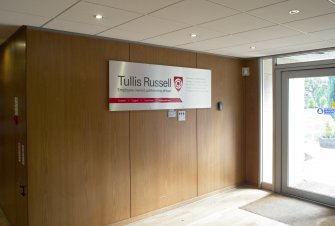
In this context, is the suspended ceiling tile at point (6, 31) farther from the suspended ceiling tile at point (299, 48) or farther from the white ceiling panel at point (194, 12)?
the suspended ceiling tile at point (299, 48)

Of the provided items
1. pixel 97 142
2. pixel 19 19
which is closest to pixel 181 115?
pixel 97 142

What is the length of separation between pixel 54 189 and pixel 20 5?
2037 mm

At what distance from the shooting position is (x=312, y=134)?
4.94 m

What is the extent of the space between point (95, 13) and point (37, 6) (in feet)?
1.60

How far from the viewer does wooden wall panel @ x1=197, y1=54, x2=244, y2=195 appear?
5.03 meters

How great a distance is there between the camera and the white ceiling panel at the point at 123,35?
3.40m

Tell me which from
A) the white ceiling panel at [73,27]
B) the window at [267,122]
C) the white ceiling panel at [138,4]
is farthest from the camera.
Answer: the window at [267,122]

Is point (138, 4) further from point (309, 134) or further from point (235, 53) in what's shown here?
point (309, 134)

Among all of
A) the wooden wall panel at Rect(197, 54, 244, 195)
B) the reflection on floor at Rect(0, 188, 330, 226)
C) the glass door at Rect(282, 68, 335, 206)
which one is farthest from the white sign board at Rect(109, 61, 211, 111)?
the reflection on floor at Rect(0, 188, 330, 226)

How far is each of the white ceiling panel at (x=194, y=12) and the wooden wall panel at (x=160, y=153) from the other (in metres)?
1.34

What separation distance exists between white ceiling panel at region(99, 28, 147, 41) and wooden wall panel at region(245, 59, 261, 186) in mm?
2687

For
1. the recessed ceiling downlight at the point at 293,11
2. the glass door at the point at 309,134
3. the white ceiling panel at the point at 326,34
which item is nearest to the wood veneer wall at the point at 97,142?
the glass door at the point at 309,134

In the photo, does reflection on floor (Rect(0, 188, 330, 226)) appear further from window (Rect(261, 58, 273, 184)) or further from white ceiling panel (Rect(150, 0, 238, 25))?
white ceiling panel (Rect(150, 0, 238, 25))

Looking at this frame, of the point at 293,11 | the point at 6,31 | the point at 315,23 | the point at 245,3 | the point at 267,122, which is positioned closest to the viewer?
the point at 245,3
